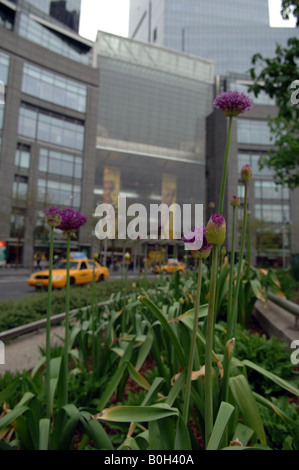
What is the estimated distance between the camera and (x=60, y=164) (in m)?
34.9

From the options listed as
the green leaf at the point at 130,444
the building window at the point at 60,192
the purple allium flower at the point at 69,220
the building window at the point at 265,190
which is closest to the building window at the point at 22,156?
the building window at the point at 60,192

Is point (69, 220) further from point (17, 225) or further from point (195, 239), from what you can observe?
point (17, 225)

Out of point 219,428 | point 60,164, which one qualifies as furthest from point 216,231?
point 60,164

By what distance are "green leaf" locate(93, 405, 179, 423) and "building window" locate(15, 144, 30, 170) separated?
115ft

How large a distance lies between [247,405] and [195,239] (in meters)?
0.69

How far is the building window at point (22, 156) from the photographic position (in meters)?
31.6

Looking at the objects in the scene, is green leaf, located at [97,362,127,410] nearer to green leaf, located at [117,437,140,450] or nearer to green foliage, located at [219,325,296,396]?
green leaf, located at [117,437,140,450]

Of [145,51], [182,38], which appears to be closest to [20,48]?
[145,51]

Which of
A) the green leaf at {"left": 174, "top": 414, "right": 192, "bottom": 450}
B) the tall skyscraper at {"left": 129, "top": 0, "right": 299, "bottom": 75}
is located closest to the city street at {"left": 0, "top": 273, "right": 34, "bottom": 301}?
the green leaf at {"left": 174, "top": 414, "right": 192, "bottom": 450}

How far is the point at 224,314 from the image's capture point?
291cm

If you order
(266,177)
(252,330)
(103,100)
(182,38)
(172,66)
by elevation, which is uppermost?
(182,38)
